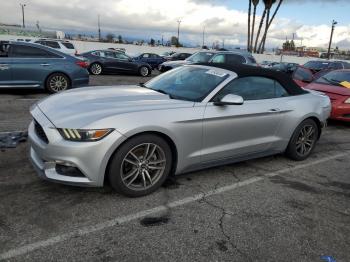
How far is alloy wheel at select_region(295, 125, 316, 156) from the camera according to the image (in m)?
5.78

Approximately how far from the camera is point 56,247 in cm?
308

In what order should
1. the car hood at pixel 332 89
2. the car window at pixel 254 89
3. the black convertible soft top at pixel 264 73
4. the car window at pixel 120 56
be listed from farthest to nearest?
the car window at pixel 120 56 < the car hood at pixel 332 89 < the black convertible soft top at pixel 264 73 < the car window at pixel 254 89

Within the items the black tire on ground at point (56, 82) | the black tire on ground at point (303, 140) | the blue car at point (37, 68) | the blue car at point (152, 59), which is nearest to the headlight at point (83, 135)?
the black tire on ground at point (303, 140)

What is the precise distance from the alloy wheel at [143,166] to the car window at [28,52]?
24.5 feet

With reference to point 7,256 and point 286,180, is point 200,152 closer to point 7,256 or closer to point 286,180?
point 286,180

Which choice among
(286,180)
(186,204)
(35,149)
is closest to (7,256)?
(35,149)

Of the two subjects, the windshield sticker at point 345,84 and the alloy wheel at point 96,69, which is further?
the alloy wheel at point 96,69

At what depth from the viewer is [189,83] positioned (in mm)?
4965

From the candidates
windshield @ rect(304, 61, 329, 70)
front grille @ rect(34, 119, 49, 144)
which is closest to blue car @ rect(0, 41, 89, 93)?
front grille @ rect(34, 119, 49, 144)

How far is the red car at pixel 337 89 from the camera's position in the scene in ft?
28.3

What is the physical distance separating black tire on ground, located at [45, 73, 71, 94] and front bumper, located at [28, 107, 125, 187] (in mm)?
7093

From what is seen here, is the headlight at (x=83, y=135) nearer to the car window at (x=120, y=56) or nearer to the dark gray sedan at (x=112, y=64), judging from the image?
the dark gray sedan at (x=112, y=64)

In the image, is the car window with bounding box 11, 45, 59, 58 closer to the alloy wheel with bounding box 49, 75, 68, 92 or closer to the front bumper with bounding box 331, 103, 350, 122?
the alloy wheel with bounding box 49, 75, 68, 92

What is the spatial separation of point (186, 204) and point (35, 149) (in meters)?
1.72
